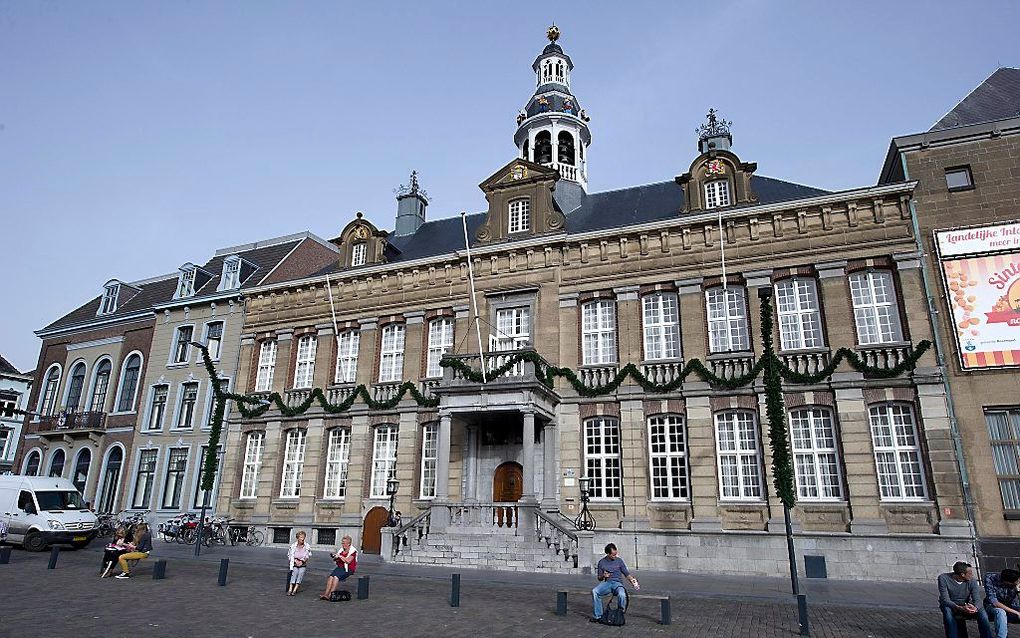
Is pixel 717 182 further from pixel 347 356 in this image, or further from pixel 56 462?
pixel 56 462

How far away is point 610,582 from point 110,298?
3855 centimetres

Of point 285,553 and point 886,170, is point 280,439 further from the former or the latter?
point 886,170

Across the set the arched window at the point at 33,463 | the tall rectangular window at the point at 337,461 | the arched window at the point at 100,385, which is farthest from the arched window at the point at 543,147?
the arched window at the point at 33,463

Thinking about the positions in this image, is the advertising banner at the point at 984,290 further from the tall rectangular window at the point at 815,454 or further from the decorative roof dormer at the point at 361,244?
the decorative roof dormer at the point at 361,244

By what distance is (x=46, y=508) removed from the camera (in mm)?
23828

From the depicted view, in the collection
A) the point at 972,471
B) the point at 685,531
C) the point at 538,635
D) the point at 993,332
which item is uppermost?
the point at 993,332

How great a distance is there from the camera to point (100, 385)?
36.3 metres

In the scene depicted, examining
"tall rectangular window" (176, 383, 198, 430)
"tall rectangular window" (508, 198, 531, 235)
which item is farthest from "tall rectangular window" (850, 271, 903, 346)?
"tall rectangular window" (176, 383, 198, 430)

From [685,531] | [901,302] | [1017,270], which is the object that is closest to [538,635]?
[685,531]

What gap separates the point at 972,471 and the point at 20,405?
234ft

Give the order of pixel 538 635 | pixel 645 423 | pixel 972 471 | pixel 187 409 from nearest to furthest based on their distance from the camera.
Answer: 1. pixel 538 635
2. pixel 972 471
3. pixel 645 423
4. pixel 187 409

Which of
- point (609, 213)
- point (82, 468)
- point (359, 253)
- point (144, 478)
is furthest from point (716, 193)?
point (82, 468)

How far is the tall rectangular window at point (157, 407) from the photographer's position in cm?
3319

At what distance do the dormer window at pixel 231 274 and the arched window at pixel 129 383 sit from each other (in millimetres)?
6514
